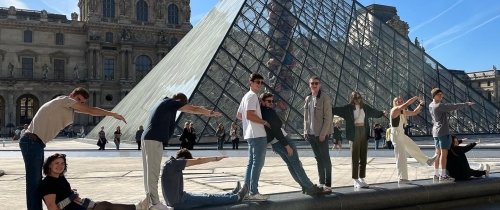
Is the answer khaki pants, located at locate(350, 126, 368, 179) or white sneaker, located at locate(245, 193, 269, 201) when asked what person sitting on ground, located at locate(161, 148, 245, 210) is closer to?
white sneaker, located at locate(245, 193, 269, 201)

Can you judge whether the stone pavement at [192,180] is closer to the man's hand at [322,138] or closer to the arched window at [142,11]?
the man's hand at [322,138]

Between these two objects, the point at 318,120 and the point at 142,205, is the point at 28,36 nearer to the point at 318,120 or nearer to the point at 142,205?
the point at 318,120

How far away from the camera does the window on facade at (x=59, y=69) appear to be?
56.5m

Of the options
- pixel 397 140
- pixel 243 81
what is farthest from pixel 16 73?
pixel 397 140

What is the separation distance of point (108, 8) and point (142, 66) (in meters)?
7.67

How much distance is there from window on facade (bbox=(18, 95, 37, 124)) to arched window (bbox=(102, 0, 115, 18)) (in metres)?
12.5

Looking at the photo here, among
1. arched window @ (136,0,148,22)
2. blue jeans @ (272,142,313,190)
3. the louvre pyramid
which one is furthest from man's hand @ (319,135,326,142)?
arched window @ (136,0,148,22)

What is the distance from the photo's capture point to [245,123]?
489 centimetres

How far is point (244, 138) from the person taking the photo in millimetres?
5039

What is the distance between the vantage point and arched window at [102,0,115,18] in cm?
5766

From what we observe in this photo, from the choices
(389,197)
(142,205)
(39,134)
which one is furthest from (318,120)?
(39,134)

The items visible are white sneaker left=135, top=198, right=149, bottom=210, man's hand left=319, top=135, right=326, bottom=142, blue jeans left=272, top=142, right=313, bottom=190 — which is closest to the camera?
white sneaker left=135, top=198, right=149, bottom=210

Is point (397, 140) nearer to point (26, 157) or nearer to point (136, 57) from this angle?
point (26, 157)

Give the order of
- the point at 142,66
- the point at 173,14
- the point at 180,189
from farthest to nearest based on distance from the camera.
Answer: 1. the point at 173,14
2. the point at 142,66
3. the point at 180,189
